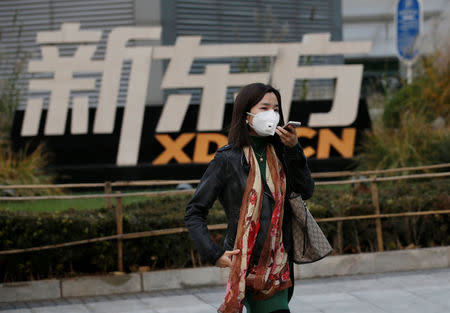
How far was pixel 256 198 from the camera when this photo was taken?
3.35 metres

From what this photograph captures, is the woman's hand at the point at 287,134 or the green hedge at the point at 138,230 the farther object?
the green hedge at the point at 138,230

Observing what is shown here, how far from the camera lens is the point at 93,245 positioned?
7.02 m

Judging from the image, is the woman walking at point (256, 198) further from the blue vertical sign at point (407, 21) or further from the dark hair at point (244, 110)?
the blue vertical sign at point (407, 21)

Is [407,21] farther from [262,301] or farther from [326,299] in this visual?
[262,301]

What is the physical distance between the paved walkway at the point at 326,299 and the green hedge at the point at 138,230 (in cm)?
43

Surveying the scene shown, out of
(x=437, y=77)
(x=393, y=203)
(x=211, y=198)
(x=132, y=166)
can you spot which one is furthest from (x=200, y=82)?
(x=211, y=198)

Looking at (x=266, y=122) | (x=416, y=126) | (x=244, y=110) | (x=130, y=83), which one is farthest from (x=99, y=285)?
(x=416, y=126)

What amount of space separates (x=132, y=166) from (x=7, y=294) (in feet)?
20.6

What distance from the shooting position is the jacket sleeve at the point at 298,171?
11.0ft

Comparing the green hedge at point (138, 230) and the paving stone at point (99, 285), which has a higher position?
the green hedge at point (138, 230)

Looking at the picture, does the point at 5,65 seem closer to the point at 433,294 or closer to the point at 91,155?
the point at 91,155

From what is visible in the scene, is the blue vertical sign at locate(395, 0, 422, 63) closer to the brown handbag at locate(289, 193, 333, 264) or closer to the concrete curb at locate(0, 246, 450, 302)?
the concrete curb at locate(0, 246, 450, 302)

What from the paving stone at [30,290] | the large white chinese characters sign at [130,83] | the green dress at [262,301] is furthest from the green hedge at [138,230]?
the large white chinese characters sign at [130,83]

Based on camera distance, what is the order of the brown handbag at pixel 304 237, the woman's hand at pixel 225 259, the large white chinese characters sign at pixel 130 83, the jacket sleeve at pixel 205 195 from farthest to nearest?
the large white chinese characters sign at pixel 130 83
the brown handbag at pixel 304 237
the jacket sleeve at pixel 205 195
the woman's hand at pixel 225 259
